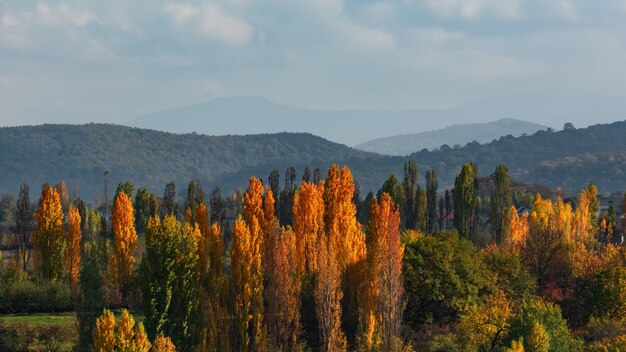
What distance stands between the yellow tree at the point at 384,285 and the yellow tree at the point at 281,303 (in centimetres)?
548

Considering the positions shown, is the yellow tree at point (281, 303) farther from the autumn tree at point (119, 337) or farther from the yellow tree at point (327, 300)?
the autumn tree at point (119, 337)

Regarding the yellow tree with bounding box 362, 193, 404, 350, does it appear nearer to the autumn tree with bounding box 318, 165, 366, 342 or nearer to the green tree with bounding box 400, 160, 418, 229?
the autumn tree with bounding box 318, 165, 366, 342

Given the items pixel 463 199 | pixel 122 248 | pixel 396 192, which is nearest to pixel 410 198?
pixel 396 192

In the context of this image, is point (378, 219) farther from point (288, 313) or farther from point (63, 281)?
point (63, 281)

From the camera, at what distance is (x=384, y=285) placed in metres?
63.3

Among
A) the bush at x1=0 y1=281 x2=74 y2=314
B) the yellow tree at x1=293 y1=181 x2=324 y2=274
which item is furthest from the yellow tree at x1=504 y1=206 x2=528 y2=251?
the bush at x1=0 y1=281 x2=74 y2=314

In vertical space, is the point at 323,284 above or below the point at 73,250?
below

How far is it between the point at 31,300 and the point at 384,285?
3305 cm

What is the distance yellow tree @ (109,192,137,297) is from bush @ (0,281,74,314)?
4844 millimetres

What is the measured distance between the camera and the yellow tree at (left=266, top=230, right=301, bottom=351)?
2281 inches

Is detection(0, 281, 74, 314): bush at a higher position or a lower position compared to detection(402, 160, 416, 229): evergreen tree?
lower

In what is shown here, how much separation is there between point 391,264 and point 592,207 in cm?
8314

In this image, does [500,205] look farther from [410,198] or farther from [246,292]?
[246,292]

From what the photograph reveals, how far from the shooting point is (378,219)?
222 ft
